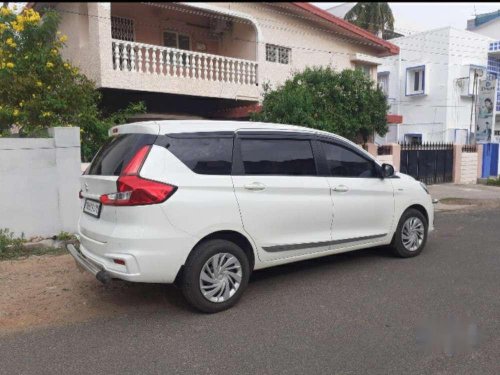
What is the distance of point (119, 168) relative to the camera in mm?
3500

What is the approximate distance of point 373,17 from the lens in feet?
85.7

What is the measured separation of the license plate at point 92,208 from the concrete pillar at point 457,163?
14585mm

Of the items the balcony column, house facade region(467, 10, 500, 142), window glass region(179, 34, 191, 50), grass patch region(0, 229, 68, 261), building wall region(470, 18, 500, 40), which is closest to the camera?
grass patch region(0, 229, 68, 261)

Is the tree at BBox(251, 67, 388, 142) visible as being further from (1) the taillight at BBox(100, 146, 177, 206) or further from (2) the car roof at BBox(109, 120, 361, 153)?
(1) the taillight at BBox(100, 146, 177, 206)

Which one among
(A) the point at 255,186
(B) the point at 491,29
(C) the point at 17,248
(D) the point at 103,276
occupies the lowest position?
(C) the point at 17,248

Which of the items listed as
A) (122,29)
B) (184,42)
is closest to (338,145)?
(122,29)

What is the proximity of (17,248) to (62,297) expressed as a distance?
2022 mm

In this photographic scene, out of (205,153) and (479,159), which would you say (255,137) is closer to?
(205,153)

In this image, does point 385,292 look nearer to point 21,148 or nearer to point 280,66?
point 21,148

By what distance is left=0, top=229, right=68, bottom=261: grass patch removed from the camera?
5536 millimetres

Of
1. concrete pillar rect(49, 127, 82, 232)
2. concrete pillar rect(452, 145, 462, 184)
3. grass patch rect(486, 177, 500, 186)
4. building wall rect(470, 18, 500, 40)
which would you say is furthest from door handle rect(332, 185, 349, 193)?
building wall rect(470, 18, 500, 40)

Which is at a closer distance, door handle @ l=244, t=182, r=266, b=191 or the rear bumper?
the rear bumper

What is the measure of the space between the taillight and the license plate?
0.80ft

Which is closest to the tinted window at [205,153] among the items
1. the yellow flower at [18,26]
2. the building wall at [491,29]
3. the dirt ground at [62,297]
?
the dirt ground at [62,297]
